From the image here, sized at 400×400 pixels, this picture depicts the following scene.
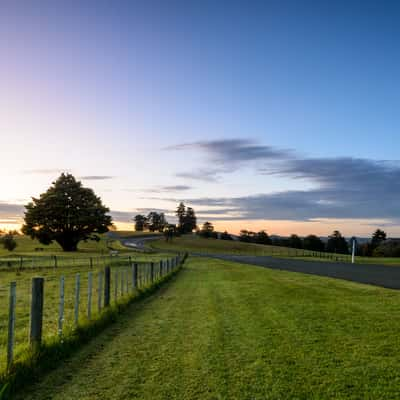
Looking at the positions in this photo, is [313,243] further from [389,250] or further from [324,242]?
[389,250]

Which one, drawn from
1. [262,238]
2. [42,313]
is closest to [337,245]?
[262,238]

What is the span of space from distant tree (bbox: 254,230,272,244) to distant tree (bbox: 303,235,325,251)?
18525 millimetres

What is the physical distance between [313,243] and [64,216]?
101 meters

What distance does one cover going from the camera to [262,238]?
586 ft

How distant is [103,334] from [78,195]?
73.5 m

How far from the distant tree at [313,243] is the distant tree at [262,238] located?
18.5 m

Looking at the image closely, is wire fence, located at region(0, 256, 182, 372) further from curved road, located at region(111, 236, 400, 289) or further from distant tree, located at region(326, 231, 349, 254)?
distant tree, located at region(326, 231, 349, 254)

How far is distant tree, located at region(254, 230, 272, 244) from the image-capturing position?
176m

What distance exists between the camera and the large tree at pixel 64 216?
7794 centimetres

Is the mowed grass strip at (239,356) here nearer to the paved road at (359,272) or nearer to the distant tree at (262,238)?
the paved road at (359,272)

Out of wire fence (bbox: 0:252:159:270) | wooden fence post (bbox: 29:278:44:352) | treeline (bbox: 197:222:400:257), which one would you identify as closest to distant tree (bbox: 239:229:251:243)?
treeline (bbox: 197:222:400:257)

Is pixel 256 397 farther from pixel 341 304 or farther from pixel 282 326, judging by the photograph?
pixel 341 304

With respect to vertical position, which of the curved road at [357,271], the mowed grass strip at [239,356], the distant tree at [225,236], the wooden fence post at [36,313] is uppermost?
the distant tree at [225,236]

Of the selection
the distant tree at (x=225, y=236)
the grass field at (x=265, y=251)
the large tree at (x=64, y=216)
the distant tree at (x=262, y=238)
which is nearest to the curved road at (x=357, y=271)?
the grass field at (x=265, y=251)
